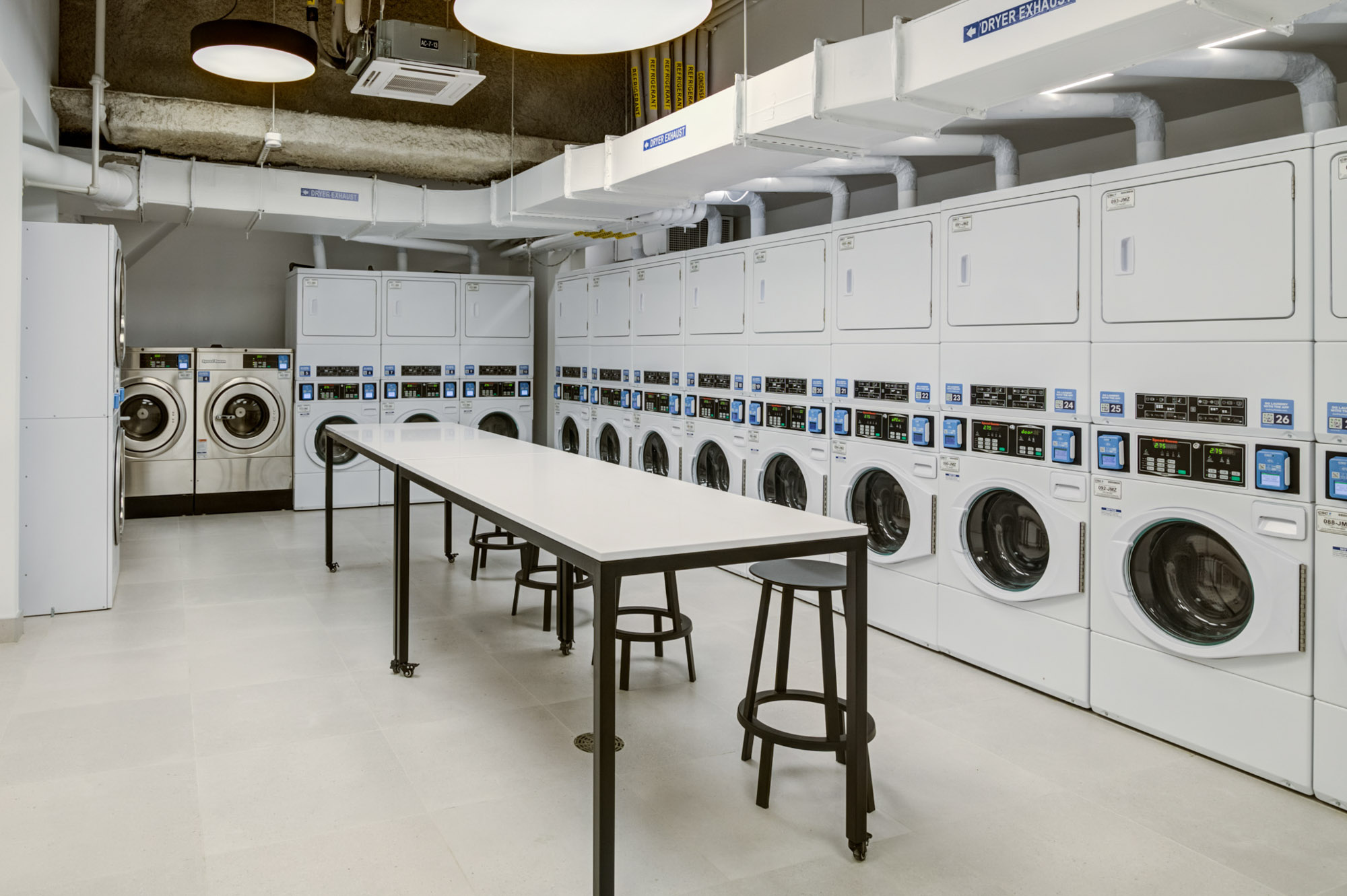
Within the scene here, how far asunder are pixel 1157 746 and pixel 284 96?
6.37 meters

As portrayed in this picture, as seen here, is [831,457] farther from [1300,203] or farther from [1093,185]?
[1300,203]

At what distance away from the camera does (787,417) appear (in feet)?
18.4

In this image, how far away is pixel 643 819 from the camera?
2.89 meters

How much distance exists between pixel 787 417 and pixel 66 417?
406 cm

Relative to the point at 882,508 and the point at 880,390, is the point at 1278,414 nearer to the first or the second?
the point at 880,390

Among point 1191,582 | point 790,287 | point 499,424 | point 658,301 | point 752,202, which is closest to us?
point 1191,582

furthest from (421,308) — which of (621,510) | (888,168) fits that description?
(621,510)

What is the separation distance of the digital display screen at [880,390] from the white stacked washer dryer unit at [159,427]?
6.11m

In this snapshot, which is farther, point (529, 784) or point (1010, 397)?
point (1010, 397)

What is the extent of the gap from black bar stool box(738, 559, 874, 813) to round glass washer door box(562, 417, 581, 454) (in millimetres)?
5488

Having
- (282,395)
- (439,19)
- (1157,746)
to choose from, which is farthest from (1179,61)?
(282,395)

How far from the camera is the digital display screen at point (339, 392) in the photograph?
8602mm

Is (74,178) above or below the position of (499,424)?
above

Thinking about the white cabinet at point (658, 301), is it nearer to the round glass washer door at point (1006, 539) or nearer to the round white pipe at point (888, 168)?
the round white pipe at point (888, 168)
